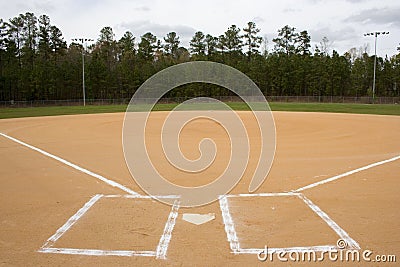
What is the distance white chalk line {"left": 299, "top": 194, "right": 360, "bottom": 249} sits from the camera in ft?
15.4

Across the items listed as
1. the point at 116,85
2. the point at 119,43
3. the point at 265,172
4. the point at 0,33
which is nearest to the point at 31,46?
the point at 0,33

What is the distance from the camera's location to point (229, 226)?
17.4 feet

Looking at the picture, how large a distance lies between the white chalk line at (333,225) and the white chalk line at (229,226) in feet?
4.66

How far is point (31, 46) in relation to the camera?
Answer: 253ft

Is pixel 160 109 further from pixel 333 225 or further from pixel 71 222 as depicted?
pixel 333 225

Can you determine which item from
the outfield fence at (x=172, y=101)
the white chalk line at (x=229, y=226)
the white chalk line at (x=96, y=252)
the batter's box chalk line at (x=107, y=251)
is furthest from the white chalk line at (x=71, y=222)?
the outfield fence at (x=172, y=101)

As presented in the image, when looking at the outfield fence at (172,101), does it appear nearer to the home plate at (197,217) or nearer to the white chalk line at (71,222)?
the white chalk line at (71,222)

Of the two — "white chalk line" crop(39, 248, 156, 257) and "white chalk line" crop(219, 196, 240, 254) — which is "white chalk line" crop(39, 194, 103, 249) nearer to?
"white chalk line" crop(39, 248, 156, 257)

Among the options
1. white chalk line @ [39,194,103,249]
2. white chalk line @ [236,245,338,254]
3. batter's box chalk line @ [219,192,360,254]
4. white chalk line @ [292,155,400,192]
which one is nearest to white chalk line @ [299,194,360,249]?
batter's box chalk line @ [219,192,360,254]

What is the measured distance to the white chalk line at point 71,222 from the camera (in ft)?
15.9

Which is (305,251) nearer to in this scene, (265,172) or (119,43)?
(265,172)

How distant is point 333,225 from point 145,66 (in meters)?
66.3

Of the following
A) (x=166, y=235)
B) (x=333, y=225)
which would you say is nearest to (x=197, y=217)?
(x=166, y=235)

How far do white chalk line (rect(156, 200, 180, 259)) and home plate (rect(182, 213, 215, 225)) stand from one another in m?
0.18
